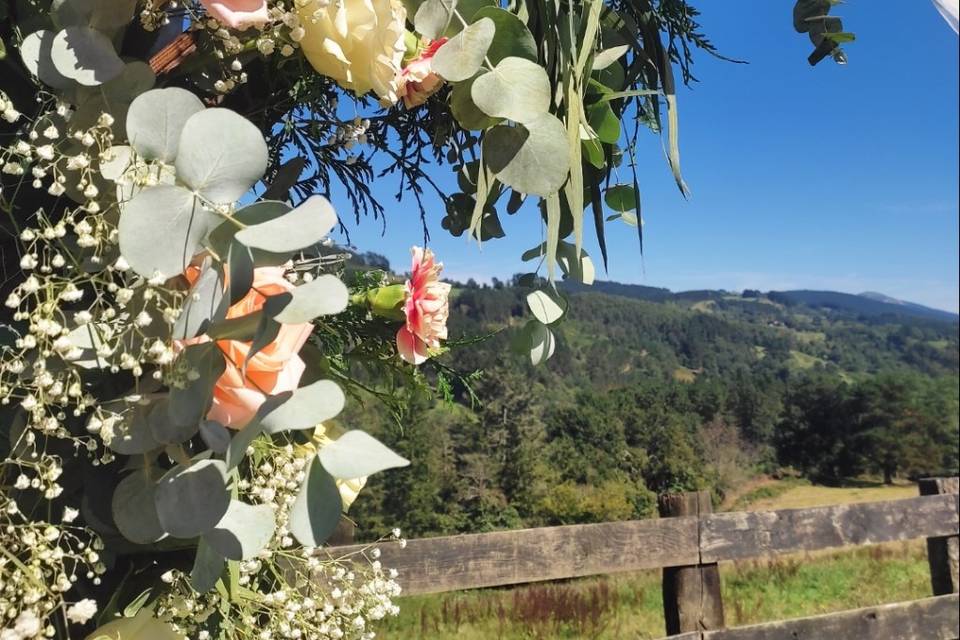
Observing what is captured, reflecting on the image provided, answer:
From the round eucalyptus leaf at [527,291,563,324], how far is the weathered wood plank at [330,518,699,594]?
1437mm

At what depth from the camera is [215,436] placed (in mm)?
281

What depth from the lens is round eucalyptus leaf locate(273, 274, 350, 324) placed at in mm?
275

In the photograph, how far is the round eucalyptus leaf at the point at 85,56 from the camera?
33cm

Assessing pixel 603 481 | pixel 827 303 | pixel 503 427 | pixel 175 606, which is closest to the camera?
pixel 175 606

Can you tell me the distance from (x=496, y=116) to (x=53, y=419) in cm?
26

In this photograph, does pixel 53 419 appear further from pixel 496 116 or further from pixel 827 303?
pixel 827 303

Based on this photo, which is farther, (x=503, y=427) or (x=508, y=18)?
(x=503, y=427)

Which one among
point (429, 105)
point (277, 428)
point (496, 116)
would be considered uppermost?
point (429, 105)

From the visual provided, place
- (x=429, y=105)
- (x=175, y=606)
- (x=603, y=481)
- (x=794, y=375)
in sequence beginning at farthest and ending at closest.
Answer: (x=794, y=375) → (x=603, y=481) → (x=429, y=105) → (x=175, y=606)

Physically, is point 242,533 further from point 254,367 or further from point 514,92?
point 514,92

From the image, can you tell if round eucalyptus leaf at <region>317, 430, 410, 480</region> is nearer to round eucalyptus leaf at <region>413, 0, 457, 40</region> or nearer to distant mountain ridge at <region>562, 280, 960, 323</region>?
round eucalyptus leaf at <region>413, 0, 457, 40</region>

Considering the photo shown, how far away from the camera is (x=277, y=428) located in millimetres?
261

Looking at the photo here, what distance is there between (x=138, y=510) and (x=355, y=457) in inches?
4.9

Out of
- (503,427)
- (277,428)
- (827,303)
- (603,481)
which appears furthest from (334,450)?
(827,303)
